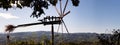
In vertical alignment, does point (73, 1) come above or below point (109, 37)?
above

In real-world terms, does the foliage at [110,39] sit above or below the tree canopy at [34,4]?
below

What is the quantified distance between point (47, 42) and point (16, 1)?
334 centimetres

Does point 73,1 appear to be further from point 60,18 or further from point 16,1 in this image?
point 16,1

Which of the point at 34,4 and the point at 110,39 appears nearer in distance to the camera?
the point at 34,4

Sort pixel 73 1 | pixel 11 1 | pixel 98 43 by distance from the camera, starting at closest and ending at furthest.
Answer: pixel 73 1
pixel 11 1
pixel 98 43

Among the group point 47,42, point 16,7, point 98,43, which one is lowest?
point 98,43

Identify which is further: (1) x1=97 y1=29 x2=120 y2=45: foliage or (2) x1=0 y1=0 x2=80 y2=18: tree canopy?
(1) x1=97 y1=29 x2=120 y2=45: foliage

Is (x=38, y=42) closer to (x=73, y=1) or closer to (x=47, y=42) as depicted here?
(x=47, y=42)

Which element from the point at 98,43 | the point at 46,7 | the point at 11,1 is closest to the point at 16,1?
the point at 11,1

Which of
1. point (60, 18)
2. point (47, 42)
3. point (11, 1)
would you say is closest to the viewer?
point (60, 18)

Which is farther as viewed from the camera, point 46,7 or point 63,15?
point 46,7

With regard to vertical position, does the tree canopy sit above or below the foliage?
above

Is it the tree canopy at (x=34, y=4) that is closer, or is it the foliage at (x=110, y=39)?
the tree canopy at (x=34, y=4)

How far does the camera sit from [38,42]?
20.1 metres
